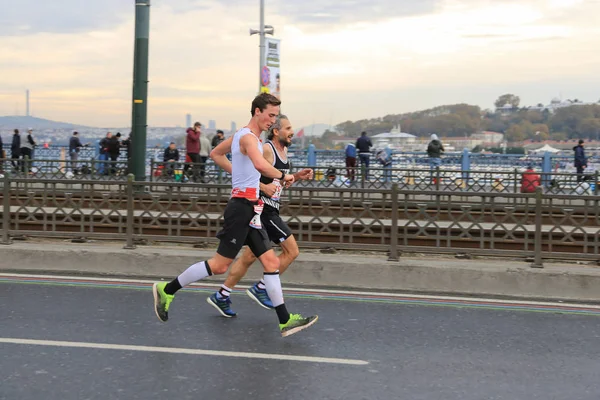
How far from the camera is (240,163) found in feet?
22.8

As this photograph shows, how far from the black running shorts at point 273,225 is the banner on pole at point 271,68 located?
2437 cm

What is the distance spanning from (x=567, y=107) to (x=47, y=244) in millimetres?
42836

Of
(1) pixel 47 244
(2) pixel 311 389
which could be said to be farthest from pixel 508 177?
(2) pixel 311 389

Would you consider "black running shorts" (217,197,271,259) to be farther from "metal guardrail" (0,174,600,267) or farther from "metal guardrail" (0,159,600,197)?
"metal guardrail" (0,159,600,197)

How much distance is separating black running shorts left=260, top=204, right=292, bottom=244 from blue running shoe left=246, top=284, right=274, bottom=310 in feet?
1.94

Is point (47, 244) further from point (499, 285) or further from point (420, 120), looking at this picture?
point (420, 120)

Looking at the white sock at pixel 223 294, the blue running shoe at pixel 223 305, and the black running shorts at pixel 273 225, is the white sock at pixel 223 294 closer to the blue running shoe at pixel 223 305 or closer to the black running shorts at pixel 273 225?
the blue running shoe at pixel 223 305

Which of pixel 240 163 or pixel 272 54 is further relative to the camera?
pixel 272 54

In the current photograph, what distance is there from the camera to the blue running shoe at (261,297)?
26.0 feet

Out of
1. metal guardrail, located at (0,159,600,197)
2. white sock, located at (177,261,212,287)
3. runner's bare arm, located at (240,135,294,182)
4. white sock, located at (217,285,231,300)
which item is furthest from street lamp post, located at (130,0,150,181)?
runner's bare arm, located at (240,135,294,182)

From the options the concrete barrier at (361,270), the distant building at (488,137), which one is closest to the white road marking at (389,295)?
the concrete barrier at (361,270)

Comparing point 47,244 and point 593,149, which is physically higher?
point 593,149

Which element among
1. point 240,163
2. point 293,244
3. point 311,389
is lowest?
point 311,389

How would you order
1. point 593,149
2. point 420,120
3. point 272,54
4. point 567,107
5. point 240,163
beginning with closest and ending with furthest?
point 240,163
point 593,149
point 272,54
point 567,107
point 420,120
